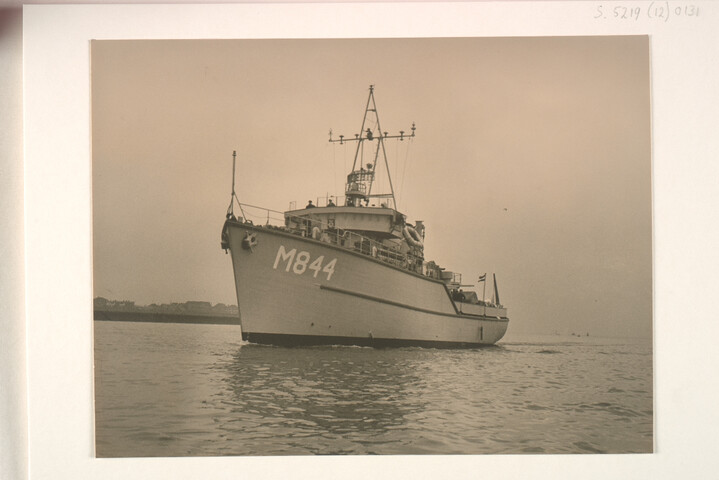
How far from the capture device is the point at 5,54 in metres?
2.69

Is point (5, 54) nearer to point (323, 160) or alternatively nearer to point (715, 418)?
point (323, 160)

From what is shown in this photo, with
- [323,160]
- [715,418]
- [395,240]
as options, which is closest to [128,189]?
[323,160]

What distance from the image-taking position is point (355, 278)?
3.12 m

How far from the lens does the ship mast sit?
2703 mm

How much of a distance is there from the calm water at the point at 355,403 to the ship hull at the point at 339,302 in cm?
29

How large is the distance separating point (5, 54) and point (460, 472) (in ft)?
9.12

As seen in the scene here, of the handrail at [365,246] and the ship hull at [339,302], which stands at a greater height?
the handrail at [365,246]

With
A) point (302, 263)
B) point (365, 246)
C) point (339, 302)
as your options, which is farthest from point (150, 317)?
point (365, 246)

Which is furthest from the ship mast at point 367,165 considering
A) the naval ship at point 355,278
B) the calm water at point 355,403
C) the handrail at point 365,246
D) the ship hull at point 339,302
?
the calm water at point 355,403

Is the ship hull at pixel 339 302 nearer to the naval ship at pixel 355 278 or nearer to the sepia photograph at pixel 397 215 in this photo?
the naval ship at pixel 355 278

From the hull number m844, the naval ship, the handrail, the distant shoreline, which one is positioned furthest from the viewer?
the hull number m844

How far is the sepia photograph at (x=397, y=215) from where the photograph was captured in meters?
2.67

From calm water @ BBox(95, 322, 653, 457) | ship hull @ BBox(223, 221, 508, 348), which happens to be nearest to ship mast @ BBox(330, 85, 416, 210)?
ship hull @ BBox(223, 221, 508, 348)

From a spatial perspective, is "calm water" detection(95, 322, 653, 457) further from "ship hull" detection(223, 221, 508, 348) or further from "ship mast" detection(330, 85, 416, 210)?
"ship mast" detection(330, 85, 416, 210)
